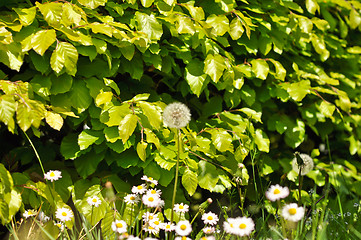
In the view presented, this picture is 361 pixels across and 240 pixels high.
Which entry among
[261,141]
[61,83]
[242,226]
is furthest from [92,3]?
[261,141]

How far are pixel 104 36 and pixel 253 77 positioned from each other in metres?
1.01

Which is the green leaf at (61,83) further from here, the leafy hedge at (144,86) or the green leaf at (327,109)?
the green leaf at (327,109)

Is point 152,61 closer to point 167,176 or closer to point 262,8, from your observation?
point 167,176

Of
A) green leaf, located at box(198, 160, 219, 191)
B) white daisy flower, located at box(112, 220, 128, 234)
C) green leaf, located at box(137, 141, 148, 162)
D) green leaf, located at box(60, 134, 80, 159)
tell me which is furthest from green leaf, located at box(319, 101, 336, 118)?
white daisy flower, located at box(112, 220, 128, 234)

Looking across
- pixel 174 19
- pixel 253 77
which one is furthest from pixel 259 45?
pixel 174 19

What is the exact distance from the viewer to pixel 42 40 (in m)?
1.53

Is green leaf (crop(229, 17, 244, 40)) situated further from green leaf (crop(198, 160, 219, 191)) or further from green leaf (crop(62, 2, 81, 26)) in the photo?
green leaf (crop(62, 2, 81, 26))

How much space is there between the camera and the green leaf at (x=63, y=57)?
1566mm

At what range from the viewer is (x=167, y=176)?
184 centimetres

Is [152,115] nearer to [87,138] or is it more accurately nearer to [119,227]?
[87,138]

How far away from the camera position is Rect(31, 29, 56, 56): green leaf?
4.92ft

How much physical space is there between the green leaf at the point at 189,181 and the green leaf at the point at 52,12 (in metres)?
0.87

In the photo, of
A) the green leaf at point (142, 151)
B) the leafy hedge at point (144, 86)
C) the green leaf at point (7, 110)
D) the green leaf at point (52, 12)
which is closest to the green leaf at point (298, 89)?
the leafy hedge at point (144, 86)

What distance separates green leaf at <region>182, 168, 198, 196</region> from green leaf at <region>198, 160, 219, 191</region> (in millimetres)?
42
